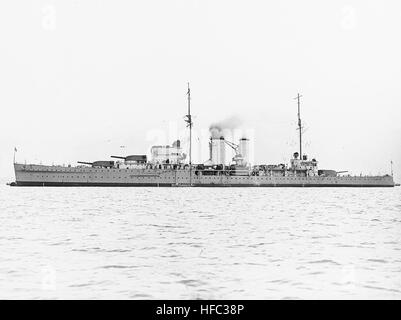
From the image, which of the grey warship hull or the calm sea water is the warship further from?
the calm sea water

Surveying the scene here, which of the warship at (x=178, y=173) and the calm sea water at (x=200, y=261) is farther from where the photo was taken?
the warship at (x=178, y=173)

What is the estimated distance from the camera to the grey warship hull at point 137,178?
75.1 m

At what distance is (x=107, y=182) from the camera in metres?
75.7

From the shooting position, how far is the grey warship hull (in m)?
75.1

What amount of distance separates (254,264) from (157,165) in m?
68.2

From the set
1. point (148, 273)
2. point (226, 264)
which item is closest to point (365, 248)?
point (226, 264)

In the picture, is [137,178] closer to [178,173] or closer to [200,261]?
[178,173]

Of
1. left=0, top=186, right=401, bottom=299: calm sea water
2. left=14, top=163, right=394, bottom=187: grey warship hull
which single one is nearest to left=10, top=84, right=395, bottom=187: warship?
left=14, top=163, right=394, bottom=187: grey warship hull

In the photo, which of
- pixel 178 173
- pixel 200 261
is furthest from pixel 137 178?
pixel 200 261

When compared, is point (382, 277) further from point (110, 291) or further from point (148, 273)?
point (110, 291)

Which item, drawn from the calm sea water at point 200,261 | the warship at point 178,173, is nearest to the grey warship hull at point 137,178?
the warship at point 178,173

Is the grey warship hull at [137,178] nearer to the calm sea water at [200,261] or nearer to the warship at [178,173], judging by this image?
the warship at [178,173]
